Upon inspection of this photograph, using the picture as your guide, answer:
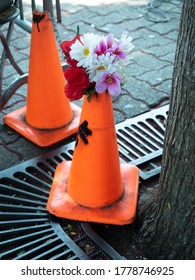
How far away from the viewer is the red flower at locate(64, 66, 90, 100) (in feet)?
6.79

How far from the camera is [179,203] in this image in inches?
76.5

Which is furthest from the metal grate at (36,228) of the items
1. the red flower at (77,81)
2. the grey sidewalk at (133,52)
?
→ the red flower at (77,81)

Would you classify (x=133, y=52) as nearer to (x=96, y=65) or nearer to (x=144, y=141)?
(x=144, y=141)

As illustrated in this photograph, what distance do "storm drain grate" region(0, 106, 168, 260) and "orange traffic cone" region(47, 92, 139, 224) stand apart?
85mm

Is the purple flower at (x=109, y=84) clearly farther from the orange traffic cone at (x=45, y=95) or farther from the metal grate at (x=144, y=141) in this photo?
the orange traffic cone at (x=45, y=95)

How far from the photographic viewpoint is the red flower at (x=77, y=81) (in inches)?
81.5

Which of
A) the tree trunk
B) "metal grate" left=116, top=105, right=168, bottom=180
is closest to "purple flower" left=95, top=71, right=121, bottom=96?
the tree trunk

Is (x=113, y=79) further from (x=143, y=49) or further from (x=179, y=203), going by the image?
(x=143, y=49)

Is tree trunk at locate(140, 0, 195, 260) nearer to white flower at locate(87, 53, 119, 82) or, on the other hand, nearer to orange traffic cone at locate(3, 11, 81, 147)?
white flower at locate(87, 53, 119, 82)

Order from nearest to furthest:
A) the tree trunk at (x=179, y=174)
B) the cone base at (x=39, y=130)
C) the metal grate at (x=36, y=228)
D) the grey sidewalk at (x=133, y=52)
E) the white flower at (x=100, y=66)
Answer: the tree trunk at (x=179, y=174) → the white flower at (x=100, y=66) → the metal grate at (x=36, y=228) → the cone base at (x=39, y=130) → the grey sidewalk at (x=133, y=52)

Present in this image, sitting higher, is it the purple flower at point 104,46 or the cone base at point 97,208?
the purple flower at point 104,46

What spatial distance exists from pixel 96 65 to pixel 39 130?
3.16 feet

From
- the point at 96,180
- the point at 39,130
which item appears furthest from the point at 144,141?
the point at 96,180

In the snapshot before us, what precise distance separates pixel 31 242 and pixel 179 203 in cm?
71
